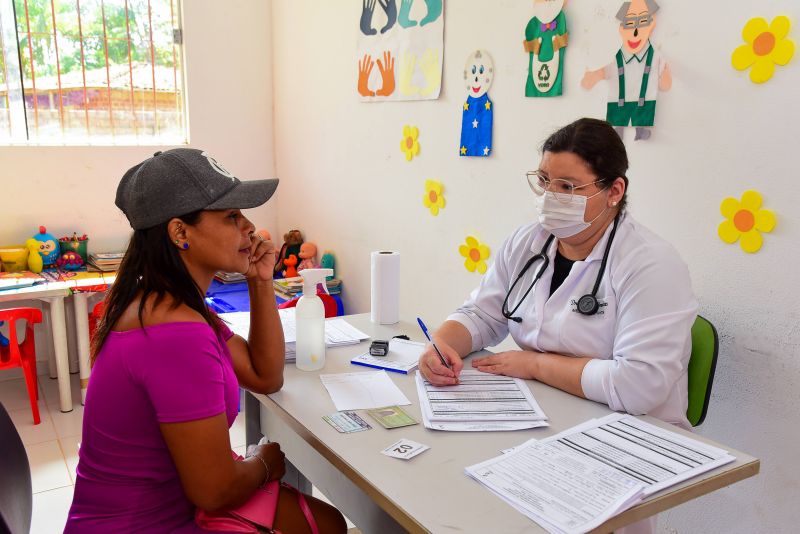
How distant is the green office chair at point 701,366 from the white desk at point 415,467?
0.98 feet

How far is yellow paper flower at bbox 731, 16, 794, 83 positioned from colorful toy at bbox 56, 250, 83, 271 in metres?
3.38

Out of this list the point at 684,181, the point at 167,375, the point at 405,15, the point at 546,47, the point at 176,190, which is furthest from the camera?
the point at 405,15

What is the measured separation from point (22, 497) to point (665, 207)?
5.90 ft

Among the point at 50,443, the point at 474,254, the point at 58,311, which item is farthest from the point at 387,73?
the point at 50,443

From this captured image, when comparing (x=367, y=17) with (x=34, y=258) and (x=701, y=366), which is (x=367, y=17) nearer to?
(x=34, y=258)

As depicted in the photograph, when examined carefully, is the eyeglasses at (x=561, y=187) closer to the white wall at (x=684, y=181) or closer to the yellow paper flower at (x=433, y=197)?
the white wall at (x=684, y=181)

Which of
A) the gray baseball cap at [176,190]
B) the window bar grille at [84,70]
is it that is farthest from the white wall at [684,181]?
the window bar grille at [84,70]

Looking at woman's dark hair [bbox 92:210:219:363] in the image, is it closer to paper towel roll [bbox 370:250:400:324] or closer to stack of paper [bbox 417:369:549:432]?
stack of paper [bbox 417:369:549:432]

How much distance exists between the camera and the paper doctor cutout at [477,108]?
102 inches

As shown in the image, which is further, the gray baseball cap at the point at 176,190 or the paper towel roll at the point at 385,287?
the paper towel roll at the point at 385,287

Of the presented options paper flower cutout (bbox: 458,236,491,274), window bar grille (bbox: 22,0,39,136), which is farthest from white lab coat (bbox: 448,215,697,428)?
window bar grille (bbox: 22,0,39,136)

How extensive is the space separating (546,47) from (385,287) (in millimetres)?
1016

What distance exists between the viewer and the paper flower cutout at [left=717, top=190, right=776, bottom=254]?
68.2 inches

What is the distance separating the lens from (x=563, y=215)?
5.58ft
